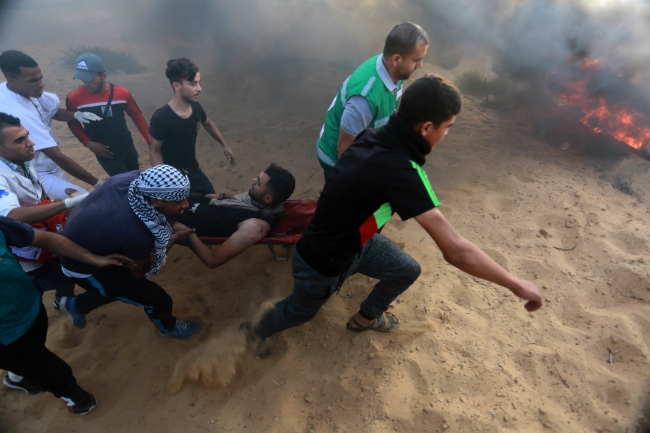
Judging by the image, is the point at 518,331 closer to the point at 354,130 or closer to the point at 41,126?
the point at 354,130

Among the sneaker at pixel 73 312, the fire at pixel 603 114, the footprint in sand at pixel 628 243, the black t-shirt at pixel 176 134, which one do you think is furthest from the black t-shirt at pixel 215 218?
the fire at pixel 603 114

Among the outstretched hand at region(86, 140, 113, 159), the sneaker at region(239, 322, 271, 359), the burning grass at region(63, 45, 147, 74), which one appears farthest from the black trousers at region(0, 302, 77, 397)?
the burning grass at region(63, 45, 147, 74)

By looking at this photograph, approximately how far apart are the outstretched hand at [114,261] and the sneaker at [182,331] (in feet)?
2.73

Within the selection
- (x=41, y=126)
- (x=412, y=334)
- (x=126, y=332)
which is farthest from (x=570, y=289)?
(x=41, y=126)

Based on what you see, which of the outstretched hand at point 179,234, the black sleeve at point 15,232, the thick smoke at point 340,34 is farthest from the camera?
the thick smoke at point 340,34

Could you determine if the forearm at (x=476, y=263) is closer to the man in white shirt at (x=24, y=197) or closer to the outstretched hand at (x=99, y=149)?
the man in white shirt at (x=24, y=197)

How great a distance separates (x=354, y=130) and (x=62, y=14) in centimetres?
1734

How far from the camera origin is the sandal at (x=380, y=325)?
279 cm

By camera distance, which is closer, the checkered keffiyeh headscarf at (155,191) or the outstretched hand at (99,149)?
the checkered keffiyeh headscarf at (155,191)

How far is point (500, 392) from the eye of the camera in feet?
7.84

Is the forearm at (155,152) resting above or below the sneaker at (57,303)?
above

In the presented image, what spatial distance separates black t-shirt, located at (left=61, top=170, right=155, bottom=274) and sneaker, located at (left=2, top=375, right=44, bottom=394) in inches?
53.8

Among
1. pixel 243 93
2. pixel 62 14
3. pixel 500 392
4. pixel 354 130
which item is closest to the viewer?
pixel 500 392

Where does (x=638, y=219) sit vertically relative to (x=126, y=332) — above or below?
above
